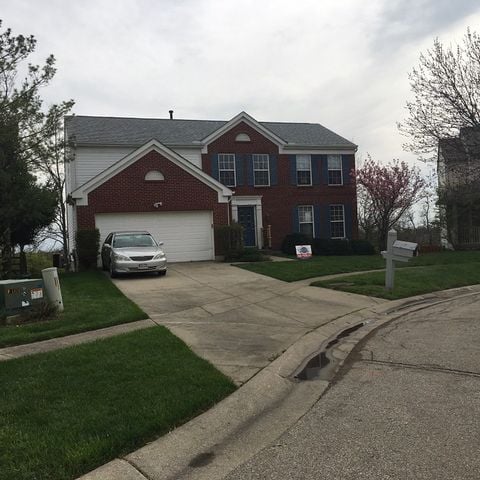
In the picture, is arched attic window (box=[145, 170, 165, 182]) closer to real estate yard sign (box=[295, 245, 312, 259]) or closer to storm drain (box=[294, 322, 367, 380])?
real estate yard sign (box=[295, 245, 312, 259])

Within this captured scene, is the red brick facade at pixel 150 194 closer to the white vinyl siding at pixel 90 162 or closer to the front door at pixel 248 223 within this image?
the white vinyl siding at pixel 90 162

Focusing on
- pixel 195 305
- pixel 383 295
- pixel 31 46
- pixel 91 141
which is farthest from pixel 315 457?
pixel 91 141

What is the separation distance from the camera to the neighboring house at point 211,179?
790 inches

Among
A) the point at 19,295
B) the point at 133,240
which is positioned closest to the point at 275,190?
the point at 133,240

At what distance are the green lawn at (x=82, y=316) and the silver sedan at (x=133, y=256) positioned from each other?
2.09 meters

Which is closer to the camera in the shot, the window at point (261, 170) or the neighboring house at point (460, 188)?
the neighboring house at point (460, 188)

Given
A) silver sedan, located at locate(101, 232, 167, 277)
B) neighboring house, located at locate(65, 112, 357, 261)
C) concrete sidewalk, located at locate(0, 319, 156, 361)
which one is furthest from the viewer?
neighboring house, located at locate(65, 112, 357, 261)

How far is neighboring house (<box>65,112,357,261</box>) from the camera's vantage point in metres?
20.1

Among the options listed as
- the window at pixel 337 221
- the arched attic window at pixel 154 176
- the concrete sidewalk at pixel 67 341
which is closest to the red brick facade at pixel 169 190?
the arched attic window at pixel 154 176

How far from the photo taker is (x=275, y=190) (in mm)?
26766

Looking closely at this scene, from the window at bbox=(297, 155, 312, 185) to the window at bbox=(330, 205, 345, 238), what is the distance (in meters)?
2.08

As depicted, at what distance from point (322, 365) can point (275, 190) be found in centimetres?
2078

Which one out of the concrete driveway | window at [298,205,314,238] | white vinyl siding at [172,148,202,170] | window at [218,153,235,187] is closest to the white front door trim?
window at [218,153,235,187]

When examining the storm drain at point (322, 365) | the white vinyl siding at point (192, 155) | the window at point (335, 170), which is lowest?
the storm drain at point (322, 365)
